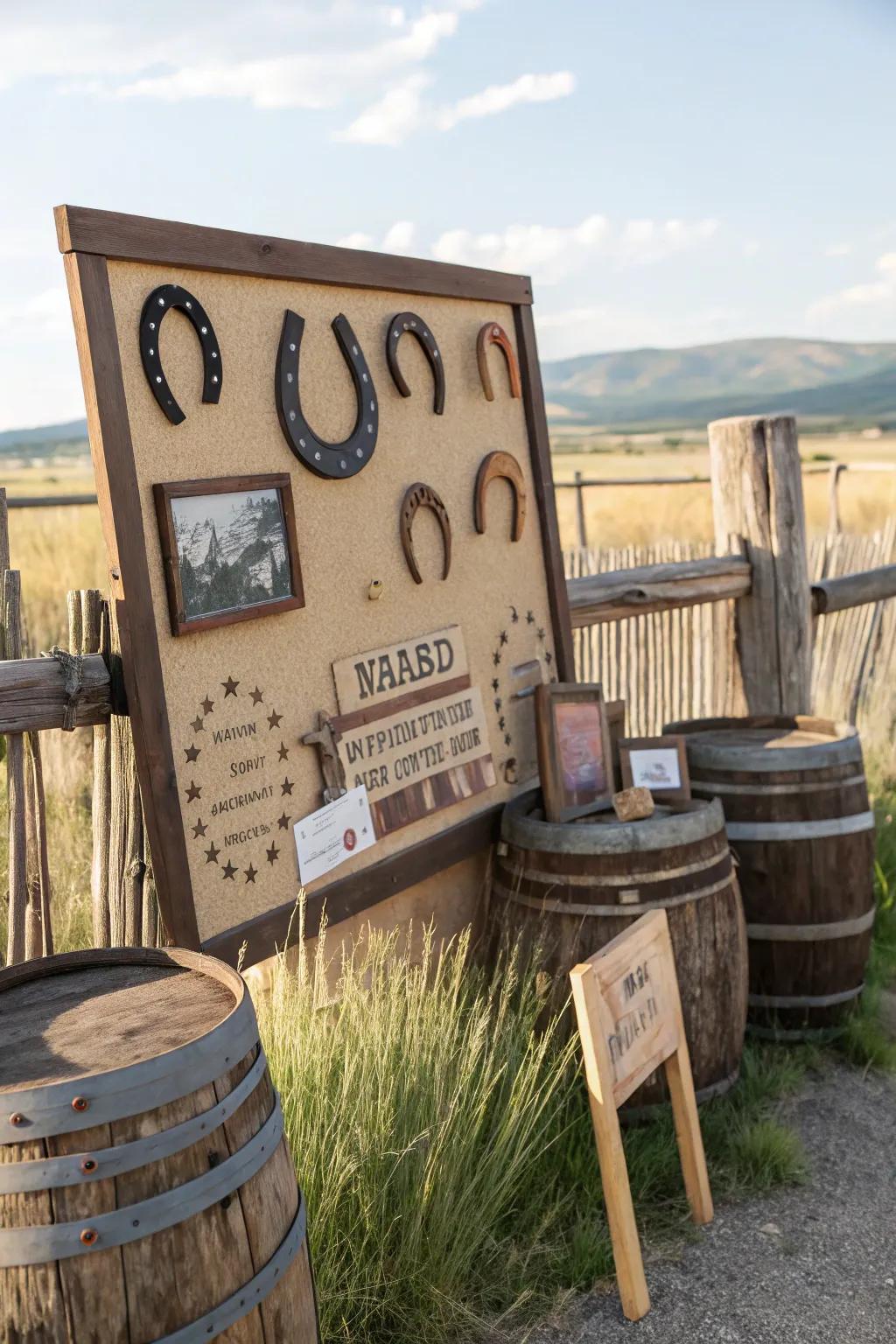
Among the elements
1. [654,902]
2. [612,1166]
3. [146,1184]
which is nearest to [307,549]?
[654,902]

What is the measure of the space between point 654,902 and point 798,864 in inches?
30.6

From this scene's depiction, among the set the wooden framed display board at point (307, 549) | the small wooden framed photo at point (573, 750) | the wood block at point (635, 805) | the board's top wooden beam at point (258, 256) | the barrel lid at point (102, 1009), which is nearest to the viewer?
the barrel lid at point (102, 1009)

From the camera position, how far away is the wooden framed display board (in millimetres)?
2549

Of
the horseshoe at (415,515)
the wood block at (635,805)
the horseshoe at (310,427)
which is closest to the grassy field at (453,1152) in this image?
the wood block at (635,805)

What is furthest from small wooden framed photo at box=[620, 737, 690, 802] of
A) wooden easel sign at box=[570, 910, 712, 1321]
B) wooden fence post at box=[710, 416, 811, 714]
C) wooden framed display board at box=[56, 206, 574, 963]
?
wooden fence post at box=[710, 416, 811, 714]

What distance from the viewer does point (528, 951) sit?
3.19 meters

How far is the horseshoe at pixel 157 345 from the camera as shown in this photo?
256 centimetres

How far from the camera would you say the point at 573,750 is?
358cm

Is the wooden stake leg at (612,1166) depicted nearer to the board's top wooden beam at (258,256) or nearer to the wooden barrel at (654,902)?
the wooden barrel at (654,902)

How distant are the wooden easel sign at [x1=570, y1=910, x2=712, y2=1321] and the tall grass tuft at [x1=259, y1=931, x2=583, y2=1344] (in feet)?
0.58

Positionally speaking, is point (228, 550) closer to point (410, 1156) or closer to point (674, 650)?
point (410, 1156)

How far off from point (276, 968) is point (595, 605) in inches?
81.3

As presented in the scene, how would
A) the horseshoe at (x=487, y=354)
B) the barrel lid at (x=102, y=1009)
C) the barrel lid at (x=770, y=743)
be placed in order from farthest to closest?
1. the horseshoe at (x=487, y=354)
2. the barrel lid at (x=770, y=743)
3. the barrel lid at (x=102, y=1009)

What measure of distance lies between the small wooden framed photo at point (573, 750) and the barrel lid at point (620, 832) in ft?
0.48
